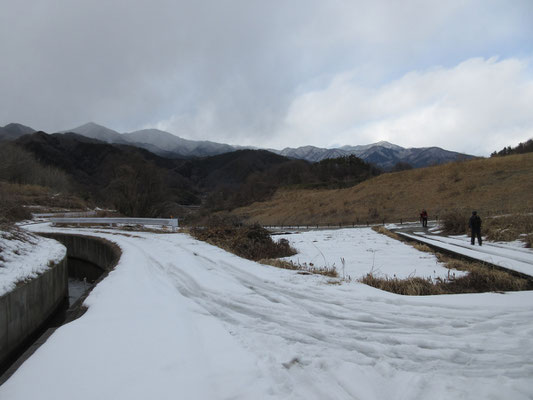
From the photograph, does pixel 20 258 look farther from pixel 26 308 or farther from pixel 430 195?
pixel 430 195

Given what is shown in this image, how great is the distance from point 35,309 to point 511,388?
8.16m

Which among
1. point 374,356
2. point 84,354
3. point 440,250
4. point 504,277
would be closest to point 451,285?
point 504,277

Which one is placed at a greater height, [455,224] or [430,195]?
[430,195]

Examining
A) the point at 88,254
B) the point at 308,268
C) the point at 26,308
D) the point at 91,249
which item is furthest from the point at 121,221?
the point at 308,268

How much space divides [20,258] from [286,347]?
24.8 feet

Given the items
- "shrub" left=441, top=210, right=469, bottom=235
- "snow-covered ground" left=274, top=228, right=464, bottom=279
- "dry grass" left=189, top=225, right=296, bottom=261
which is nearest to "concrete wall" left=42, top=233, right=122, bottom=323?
"dry grass" left=189, top=225, right=296, bottom=261

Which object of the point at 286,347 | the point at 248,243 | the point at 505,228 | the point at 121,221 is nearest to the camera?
the point at 286,347

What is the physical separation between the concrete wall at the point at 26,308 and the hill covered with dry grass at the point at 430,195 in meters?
29.1

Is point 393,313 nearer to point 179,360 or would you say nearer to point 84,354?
point 179,360

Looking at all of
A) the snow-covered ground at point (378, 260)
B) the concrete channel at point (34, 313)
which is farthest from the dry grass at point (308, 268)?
the concrete channel at point (34, 313)

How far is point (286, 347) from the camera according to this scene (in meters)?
3.34

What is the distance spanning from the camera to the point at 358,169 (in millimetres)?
101000

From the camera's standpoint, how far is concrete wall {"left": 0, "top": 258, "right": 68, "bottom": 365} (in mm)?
5023

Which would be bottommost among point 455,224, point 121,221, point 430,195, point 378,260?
point 378,260
